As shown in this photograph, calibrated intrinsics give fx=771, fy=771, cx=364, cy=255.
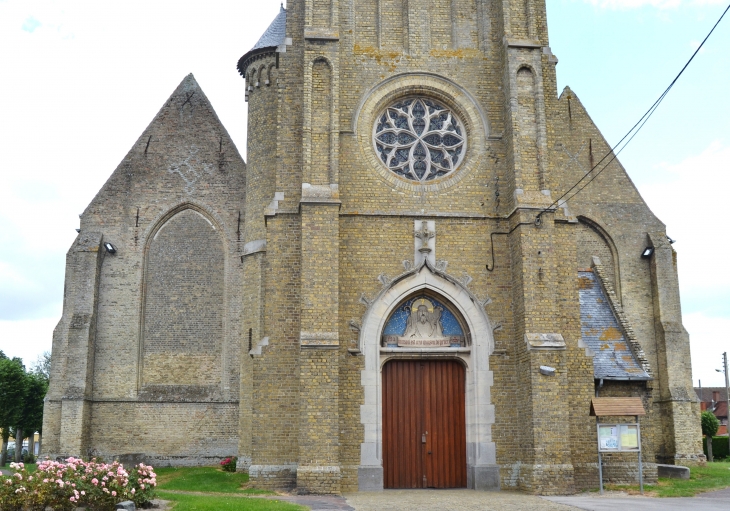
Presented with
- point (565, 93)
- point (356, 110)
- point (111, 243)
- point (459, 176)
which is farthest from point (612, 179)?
point (111, 243)

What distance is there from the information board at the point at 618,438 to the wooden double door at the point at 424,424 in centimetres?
305

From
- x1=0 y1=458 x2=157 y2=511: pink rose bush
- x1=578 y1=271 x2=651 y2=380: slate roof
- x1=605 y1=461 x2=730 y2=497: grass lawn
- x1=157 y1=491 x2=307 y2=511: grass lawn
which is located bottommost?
x1=605 y1=461 x2=730 y2=497: grass lawn

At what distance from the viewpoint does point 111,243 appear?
→ 2698 cm

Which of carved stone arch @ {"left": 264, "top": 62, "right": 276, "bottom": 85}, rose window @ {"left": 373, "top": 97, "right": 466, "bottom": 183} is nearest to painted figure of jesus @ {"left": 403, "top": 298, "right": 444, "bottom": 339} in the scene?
rose window @ {"left": 373, "top": 97, "right": 466, "bottom": 183}

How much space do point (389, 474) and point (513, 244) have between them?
5968 millimetres

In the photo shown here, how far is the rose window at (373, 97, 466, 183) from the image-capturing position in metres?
18.7

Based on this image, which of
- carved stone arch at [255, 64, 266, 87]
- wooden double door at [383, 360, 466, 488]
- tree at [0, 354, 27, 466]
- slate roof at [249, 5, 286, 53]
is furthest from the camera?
tree at [0, 354, 27, 466]

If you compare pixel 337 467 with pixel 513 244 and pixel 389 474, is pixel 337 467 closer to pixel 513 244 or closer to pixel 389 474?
pixel 389 474

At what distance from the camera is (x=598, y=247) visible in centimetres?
2688

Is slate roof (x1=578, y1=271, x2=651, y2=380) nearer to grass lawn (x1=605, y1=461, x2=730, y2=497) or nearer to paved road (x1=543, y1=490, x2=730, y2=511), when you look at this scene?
grass lawn (x1=605, y1=461, x2=730, y2=497)

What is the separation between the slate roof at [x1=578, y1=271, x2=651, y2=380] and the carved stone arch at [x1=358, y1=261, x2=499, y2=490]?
3390 millimetres

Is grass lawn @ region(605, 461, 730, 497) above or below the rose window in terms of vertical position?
below

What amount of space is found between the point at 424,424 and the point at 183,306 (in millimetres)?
12227

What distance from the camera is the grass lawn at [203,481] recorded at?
1708 cm
